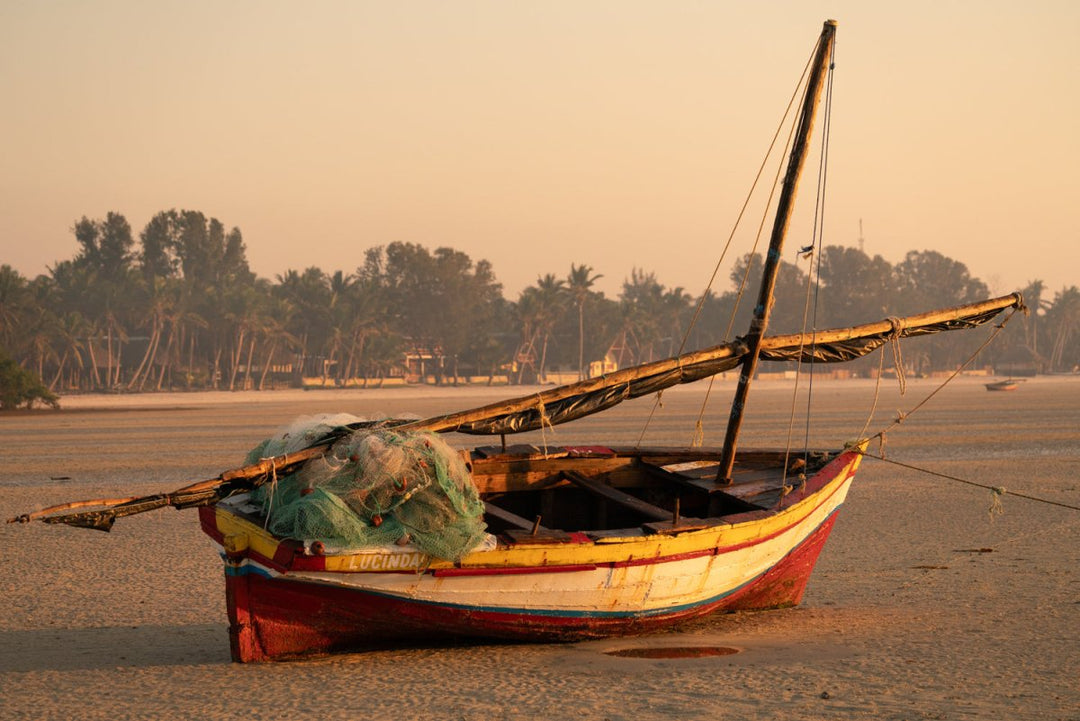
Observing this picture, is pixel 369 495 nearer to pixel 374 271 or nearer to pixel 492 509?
pixel 492 509

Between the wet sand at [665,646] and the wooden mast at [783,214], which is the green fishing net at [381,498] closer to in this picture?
the wet sand at [665,646]

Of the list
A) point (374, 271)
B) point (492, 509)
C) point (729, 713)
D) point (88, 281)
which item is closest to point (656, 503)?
point (492, 509)

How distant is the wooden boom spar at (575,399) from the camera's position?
791cm

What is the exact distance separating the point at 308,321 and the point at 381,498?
282 feet

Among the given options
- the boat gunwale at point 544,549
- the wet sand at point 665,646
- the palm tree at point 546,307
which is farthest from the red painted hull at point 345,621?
the palm tree at point 546,307

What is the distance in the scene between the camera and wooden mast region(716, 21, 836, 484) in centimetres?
1069

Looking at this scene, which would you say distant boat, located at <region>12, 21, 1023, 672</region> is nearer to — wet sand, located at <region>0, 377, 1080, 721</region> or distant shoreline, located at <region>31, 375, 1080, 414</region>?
wet sand, located at <region>0, 377, 1080, 721</region>

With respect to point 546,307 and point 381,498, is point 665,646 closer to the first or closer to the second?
point 381,498

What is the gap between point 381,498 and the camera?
774 centimetres

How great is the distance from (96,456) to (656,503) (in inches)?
748

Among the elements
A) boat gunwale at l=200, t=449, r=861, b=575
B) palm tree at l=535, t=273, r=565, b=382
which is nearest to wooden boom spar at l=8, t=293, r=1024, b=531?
boat gunwale at l=200, t=449, r=861, b=575

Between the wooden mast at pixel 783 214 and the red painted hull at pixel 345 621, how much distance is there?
2939 mm

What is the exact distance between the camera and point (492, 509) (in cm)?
923

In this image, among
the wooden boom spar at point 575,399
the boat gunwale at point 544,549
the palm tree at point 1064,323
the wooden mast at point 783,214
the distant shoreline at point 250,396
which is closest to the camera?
the boat gunwale at point 544,549
